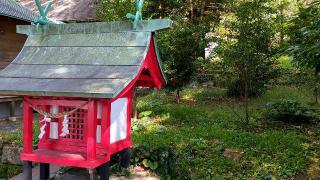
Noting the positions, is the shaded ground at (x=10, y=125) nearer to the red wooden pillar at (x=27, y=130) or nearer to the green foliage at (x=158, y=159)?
the green foliage at (x=158, y=159)

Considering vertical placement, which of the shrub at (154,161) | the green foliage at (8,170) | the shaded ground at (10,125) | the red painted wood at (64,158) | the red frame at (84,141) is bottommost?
the green foliage at (8,170)

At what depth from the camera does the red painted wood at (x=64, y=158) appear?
16.7 feet

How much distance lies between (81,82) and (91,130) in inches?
27.4

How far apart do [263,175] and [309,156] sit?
155cm

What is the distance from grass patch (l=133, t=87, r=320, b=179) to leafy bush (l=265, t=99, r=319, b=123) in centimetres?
51

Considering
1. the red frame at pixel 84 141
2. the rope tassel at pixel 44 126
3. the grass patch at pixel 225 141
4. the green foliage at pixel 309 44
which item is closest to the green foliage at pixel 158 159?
the grass patch at pixel 225 141

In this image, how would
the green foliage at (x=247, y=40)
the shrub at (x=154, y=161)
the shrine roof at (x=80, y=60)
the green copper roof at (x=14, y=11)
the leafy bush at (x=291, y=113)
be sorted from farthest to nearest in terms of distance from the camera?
the green copper roof at (x=14, y=11) → the leafy bush at (x=291, y=113) → the green foliage at (x=247, y=40) → the shrub at (x=154, y=161) → the shrine roof at (x=80, y=60)

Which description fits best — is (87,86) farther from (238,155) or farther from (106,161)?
(238,155)

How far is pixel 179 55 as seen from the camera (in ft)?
43.0

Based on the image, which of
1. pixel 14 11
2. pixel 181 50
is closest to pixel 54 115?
pixel 181 50

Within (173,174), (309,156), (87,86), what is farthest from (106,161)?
(309,156)

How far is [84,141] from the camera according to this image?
555 centimetres

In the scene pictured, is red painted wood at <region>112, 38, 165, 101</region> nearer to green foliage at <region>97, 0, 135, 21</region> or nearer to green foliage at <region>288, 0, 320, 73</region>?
green foliage at <region>288, 0, 320, 73</region>

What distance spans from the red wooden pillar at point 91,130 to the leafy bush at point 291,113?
26.4ft
